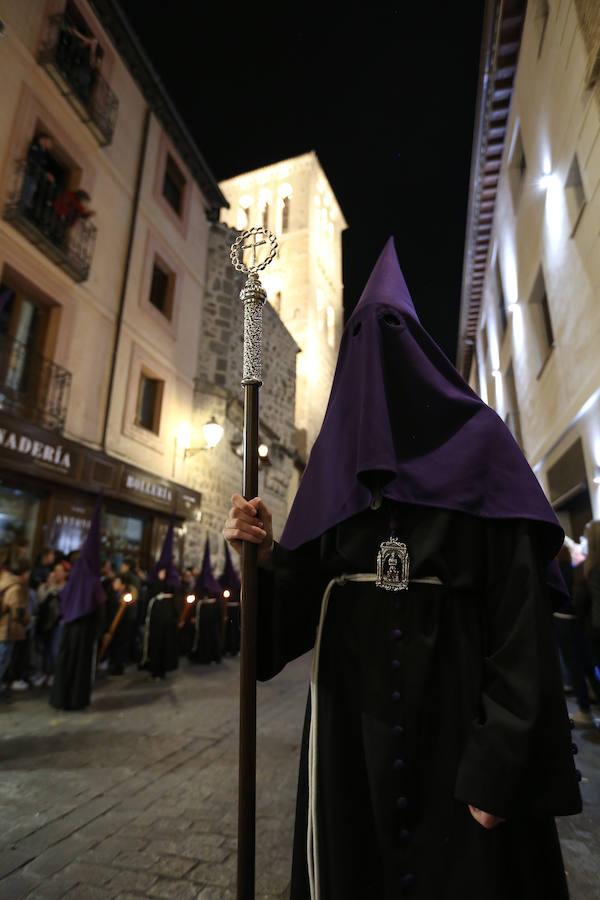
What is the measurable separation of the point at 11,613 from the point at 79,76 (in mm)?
10377

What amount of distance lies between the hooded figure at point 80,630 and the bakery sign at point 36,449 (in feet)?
8.76

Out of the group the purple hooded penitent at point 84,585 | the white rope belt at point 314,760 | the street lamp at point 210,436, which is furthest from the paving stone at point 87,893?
the street lamp at point 210,436

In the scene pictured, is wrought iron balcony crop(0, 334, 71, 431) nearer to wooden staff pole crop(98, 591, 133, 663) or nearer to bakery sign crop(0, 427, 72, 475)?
bakery sign crop(0, 427, 72, 475)

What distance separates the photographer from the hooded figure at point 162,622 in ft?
27.1

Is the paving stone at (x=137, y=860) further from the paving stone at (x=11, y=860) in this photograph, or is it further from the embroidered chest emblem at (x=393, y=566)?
the embroidered chest emblem at (x=393, y=566)

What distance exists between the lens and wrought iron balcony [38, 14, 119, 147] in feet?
31.9

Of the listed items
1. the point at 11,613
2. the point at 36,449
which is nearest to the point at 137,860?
the point at 11,613

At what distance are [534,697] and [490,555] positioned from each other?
398 mm

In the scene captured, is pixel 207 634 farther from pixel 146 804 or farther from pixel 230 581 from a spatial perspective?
pixel 146 804

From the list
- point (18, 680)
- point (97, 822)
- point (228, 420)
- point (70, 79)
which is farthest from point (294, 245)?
point (97, 822)

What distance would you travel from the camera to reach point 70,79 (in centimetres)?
1008

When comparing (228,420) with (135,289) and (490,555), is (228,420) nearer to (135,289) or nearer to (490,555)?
(135,289)

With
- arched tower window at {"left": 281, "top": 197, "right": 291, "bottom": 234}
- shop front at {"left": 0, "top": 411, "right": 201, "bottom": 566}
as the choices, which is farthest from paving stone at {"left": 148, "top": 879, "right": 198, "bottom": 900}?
arched tower window at {"left": 281, "top": 197, "right": 291, "bottom": 234}

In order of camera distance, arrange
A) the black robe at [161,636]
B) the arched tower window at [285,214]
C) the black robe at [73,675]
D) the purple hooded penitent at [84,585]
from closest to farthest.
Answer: the black robe at [73,675] → the purple hooded penitent at [84,585] → the black robe at [161,636] → the arched tower window at [285,214]
